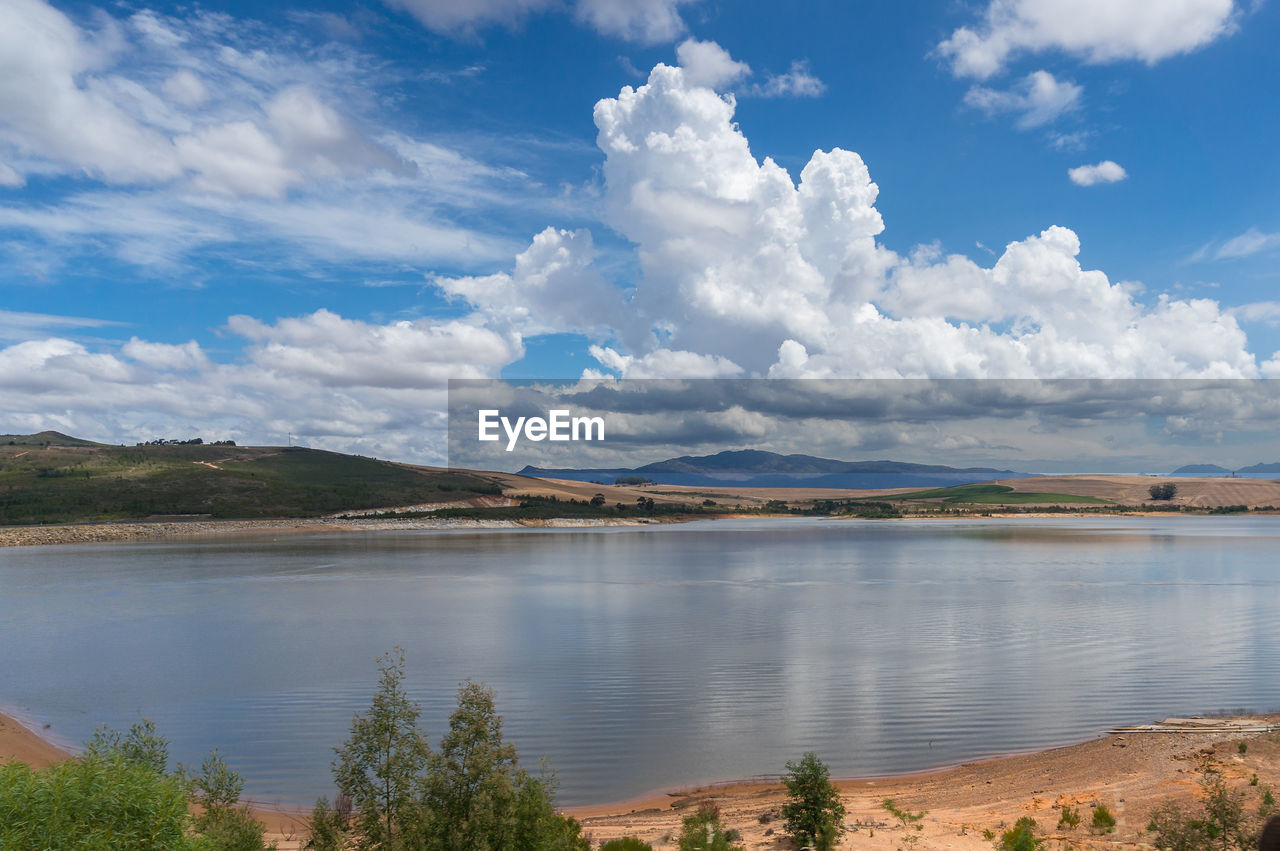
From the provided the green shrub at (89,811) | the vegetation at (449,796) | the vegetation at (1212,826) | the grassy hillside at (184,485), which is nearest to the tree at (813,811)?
the vegetation at (449,796)

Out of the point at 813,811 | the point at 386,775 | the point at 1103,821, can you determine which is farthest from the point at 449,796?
the point at 1103,821

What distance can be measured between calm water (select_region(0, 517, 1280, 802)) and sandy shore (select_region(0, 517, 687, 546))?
44.3m

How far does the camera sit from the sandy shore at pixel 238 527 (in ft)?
354

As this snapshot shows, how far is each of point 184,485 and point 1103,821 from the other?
158127 millimetres

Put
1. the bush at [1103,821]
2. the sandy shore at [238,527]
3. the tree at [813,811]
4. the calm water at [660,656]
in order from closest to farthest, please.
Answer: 1. the tree at [813,811]
2. the bush at [1103,821]
3. the calm water at [660,656]
4. the sandy shore at [238,527]

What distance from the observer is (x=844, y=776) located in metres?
18.2

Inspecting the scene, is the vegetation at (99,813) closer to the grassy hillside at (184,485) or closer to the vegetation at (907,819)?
the vegetation at (907,819)

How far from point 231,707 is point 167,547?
3369 inches

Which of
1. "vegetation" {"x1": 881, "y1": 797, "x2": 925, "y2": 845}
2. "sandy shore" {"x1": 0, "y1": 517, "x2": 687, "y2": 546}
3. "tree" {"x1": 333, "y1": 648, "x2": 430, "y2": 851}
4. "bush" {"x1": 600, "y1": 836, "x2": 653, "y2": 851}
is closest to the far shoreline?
"sandy shore" {"x1": 0, "y1": 517, "x2": 687, "y2": 546}

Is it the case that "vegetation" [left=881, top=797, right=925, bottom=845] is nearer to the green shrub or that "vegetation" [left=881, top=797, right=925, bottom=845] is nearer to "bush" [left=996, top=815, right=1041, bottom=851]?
"bush" [left=996, top=815, right=1041, bottom=851]

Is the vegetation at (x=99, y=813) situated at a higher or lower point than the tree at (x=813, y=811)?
higher

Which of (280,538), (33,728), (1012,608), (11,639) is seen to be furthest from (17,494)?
(1012,608)

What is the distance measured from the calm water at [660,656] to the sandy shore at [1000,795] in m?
1.36

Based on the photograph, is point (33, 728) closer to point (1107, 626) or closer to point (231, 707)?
point (231, 707)
